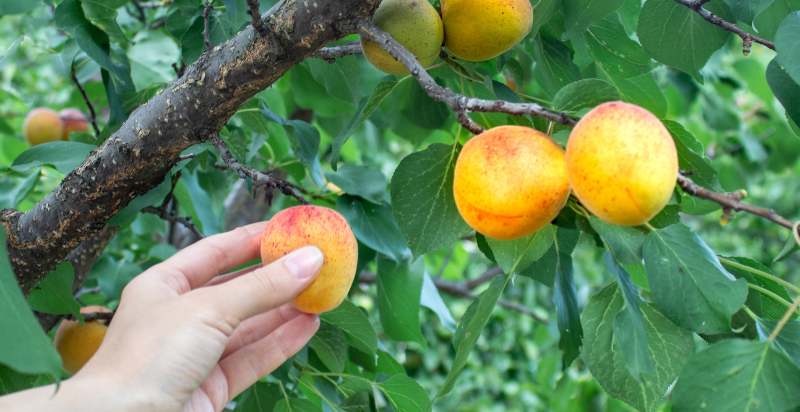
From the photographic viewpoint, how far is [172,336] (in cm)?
69

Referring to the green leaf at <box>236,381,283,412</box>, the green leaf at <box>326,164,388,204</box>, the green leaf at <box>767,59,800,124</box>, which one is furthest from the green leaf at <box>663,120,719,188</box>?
the green leaf at <box>236,381,283,412</box>

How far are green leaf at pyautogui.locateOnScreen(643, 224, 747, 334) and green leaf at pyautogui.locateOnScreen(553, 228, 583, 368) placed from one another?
21 centimetres

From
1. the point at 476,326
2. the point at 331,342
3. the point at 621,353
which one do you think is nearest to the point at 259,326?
the point at 331,342

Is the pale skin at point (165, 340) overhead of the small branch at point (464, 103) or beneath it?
beneath

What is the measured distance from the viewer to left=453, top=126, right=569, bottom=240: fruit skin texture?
60cm

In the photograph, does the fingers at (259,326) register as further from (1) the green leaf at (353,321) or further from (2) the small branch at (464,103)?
(2) the small branch at (464,103)

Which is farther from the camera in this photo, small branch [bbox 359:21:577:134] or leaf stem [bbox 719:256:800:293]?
leaf stem [bbox 719:256:800:293]

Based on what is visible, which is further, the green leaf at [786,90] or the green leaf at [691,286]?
the green leaf at [786,90]

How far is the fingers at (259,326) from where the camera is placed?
2.95 ft

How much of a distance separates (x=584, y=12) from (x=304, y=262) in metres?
0.38

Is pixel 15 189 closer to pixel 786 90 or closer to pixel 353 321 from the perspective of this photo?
pixel 353 321

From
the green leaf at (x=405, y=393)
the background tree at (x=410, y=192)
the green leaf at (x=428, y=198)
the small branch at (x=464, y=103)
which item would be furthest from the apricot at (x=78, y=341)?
the small branch at (x=464, y=103)

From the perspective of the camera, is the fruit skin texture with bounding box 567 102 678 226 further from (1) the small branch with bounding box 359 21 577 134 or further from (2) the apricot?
(2) the apricot

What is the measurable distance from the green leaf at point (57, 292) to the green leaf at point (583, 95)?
563 mm
